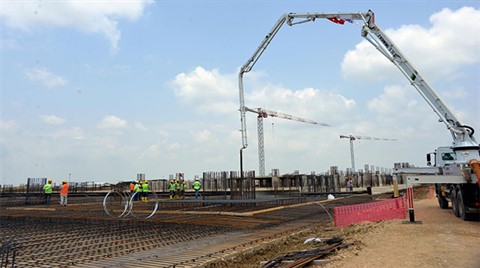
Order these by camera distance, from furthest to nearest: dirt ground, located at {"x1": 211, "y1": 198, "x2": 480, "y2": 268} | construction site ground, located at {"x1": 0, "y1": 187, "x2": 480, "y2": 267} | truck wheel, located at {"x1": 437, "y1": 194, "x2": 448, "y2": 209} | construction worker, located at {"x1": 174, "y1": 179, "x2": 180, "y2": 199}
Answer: construction worker, located at {"x1": 174, "y1": 179, "x2": 180, "y2": 199}
truck wheel, located at {"x1": 437, "y1": 194, "x2": 448, "y2": 209}
construction site ground, located at {"x1": 0, "y1": 187, "x2": 480, "y2": 267}
dirt ground, located at {"x1": 211, "y1": 198, "x2": 480, "y2": 268}

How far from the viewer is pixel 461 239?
802 centimetres

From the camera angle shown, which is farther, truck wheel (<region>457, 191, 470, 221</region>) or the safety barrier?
the safety barrier

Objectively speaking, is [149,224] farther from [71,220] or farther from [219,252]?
[219,252]

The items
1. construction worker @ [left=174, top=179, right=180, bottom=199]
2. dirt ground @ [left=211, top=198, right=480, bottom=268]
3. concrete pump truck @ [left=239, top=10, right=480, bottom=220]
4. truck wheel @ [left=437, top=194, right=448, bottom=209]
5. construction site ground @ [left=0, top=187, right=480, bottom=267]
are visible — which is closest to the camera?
dirt ground @ [left=211, top=198, right=480, bottom=268]

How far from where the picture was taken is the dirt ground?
248 inches

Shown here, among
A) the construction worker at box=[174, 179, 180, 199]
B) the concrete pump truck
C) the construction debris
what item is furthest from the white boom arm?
the construction worker at box=[174, 179, 180, 199]

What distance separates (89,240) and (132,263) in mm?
3364

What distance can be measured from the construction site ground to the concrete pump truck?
923 millimetres

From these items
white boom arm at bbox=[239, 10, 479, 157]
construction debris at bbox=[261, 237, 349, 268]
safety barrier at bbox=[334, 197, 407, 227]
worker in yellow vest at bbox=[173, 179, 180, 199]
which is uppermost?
white boom arm at bbox=[239, 10, 479, 157]

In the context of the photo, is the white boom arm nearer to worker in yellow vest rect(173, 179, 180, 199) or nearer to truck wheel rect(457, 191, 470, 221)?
truck wheel rect(457, 191, 470, 221)

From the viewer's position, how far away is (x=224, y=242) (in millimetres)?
8891

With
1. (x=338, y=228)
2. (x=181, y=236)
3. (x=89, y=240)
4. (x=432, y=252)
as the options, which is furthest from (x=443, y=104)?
(x=89, y=240)

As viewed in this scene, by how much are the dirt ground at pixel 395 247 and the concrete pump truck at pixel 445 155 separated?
1222 millimetres

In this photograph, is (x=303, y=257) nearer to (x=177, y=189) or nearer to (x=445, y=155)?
(x=445, y=155)
